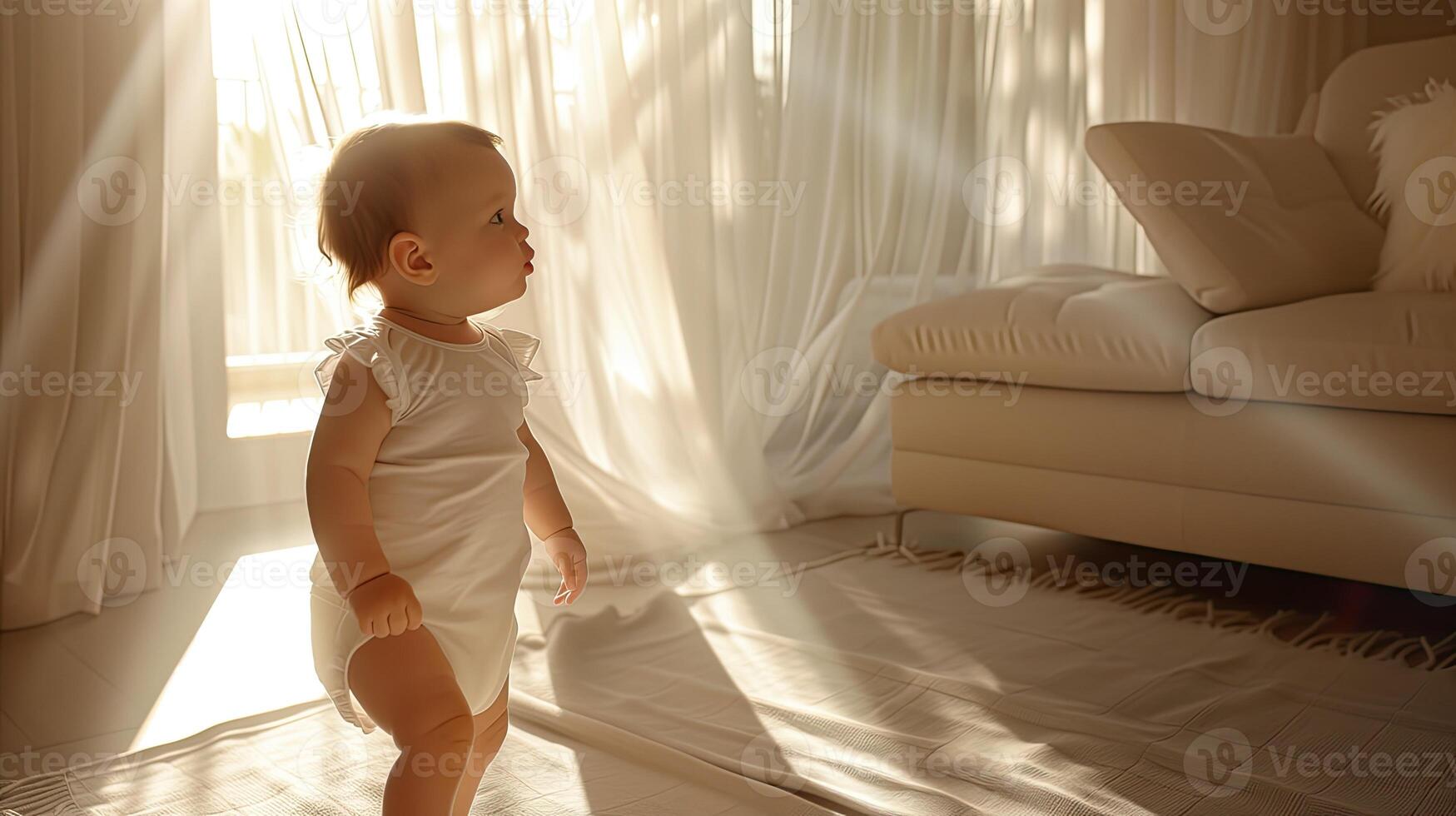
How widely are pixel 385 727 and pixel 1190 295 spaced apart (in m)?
1.58

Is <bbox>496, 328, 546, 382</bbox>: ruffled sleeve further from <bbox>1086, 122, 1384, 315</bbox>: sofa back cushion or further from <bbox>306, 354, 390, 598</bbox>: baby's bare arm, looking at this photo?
<bbox>1086, 122, 1384, 315</bbox>: sofa back cushion

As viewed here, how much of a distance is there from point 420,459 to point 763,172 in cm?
188

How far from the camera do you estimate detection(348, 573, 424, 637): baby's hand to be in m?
0.81

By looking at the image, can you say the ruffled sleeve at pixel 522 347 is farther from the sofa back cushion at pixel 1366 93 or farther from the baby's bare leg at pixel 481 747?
the sofa back cushion at pixel 1366 93

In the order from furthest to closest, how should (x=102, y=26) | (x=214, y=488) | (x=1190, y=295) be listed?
(x=214, y=488) < (x=1190, y=295) < (x=102, y=26)

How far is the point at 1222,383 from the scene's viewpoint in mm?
1739

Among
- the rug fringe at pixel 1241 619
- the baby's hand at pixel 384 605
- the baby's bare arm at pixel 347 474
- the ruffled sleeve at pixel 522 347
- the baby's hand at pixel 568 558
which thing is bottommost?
the rug fringe at pixel 1241 619

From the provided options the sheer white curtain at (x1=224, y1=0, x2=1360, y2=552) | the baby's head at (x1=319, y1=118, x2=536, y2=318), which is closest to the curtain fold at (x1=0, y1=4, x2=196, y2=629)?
the sheer white curtain at (x1=224, y1=0, x2=1360, y2=552)

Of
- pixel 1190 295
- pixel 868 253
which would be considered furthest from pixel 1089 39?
pixel 1190 295

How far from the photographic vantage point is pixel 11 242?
5.73ft

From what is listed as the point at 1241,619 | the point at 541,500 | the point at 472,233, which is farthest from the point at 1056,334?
the point at 472,233

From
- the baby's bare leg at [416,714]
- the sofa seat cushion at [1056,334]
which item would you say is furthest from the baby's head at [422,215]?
the sofa seat cushion at [1056,334]

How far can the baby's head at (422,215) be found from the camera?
2.92 feet

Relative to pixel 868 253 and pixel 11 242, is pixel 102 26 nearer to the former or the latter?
pixel 11 242
